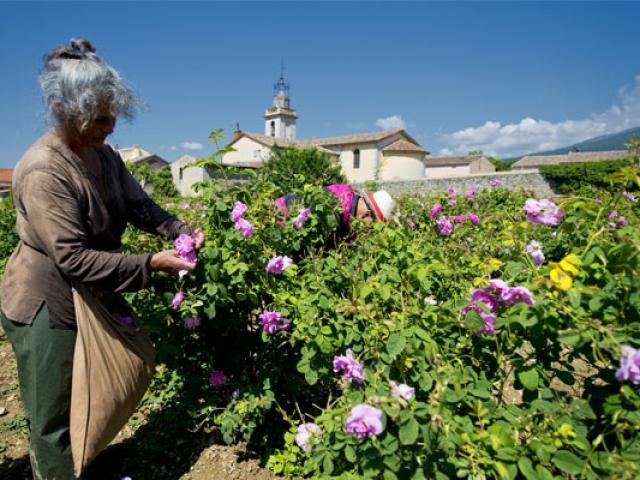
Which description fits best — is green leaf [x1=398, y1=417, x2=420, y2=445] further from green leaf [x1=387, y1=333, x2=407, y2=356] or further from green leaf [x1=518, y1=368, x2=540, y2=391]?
green leaf [x1=518, y1=368, x2=540, y2=391]

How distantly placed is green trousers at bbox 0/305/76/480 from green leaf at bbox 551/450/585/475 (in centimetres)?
166

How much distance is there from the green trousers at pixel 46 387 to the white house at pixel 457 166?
58.3 m

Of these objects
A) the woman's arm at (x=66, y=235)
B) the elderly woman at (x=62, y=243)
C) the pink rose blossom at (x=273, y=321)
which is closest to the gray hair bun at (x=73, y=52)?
the elderly woman at (x=62, y=243)

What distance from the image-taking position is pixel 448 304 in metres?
1.49

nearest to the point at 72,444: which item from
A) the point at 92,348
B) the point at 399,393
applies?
the point at 92,348

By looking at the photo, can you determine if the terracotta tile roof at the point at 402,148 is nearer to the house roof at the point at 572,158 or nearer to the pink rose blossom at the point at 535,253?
the house roof at the point at 572,158

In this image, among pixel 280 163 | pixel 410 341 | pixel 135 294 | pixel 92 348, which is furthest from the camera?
pixel 280 163

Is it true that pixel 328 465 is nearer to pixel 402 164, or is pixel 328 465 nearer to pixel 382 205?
pixel 382 205

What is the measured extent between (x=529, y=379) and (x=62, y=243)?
1.52m

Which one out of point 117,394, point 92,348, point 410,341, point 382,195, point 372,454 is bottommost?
point 117,394

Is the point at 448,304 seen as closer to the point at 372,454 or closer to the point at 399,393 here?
the point at 399,393

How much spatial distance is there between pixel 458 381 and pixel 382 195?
185cm

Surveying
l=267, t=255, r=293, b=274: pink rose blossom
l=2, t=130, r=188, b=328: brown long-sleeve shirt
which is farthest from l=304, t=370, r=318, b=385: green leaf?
l=2, t=130, r=188, b=328: brown long-sleeve shirt

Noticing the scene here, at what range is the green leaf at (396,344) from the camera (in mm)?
1290
